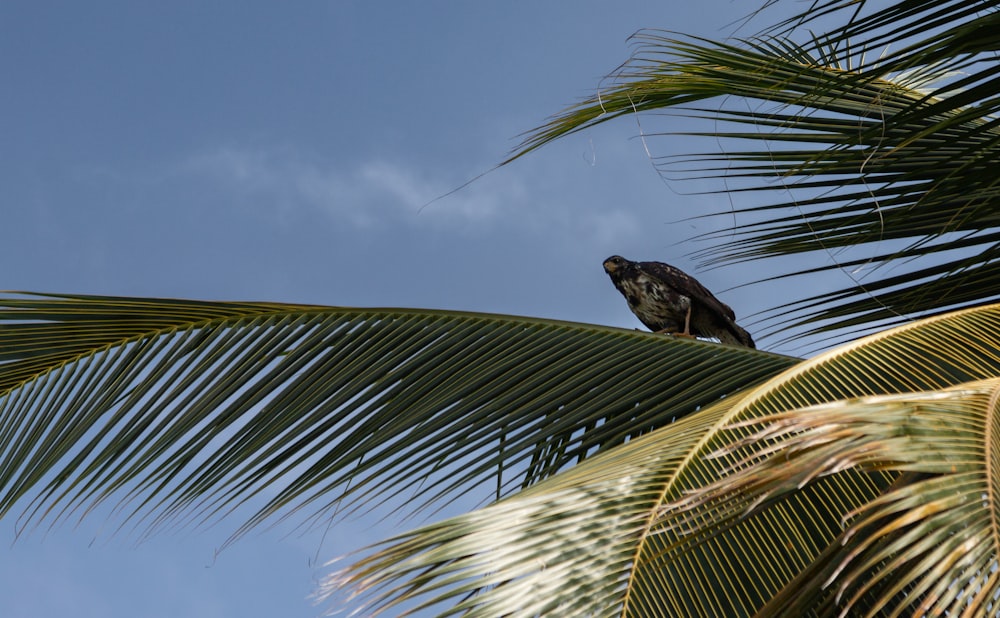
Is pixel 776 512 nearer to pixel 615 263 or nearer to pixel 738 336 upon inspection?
pixel 738 336

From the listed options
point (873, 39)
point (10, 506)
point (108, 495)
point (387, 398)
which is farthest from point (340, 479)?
point (873, 39)

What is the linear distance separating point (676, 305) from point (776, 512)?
1877mm

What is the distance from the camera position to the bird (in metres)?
4.20

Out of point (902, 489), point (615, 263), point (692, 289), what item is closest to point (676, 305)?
point (692, 289)

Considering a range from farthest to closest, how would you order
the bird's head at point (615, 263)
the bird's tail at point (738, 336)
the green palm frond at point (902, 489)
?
the bird's head at point (615, 263) → the bird's tail at point (738, 336) → the green palm frond at point (902, 489)

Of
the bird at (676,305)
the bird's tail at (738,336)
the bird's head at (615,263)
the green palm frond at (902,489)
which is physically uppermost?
the bird's head at (615,263)

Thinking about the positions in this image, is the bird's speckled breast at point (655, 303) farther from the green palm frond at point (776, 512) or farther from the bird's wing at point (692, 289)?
the green palm frond at point (776, 512)

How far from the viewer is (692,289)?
423 centimetres

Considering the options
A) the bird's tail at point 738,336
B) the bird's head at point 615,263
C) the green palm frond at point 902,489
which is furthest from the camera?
the bird's head at point 615,263

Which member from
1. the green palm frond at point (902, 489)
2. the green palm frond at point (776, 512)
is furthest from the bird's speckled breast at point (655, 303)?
the green palm frond at point (902, 489)

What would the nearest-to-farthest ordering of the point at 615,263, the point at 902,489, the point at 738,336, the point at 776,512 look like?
the point at 902,489 → the point at 776,512 → the point at 738,336 → the point at 615,263

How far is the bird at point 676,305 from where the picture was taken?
420 cm

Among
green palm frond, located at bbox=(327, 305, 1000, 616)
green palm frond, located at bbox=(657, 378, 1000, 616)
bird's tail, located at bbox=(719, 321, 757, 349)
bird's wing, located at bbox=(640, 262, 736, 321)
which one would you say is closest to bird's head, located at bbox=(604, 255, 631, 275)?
bird's wing, located at bbox=(640, 262, 736, 321)

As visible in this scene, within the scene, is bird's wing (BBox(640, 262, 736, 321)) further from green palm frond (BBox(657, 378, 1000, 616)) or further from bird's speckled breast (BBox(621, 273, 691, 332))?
green palm frond (BBox(657, 378, 1000, 616))
